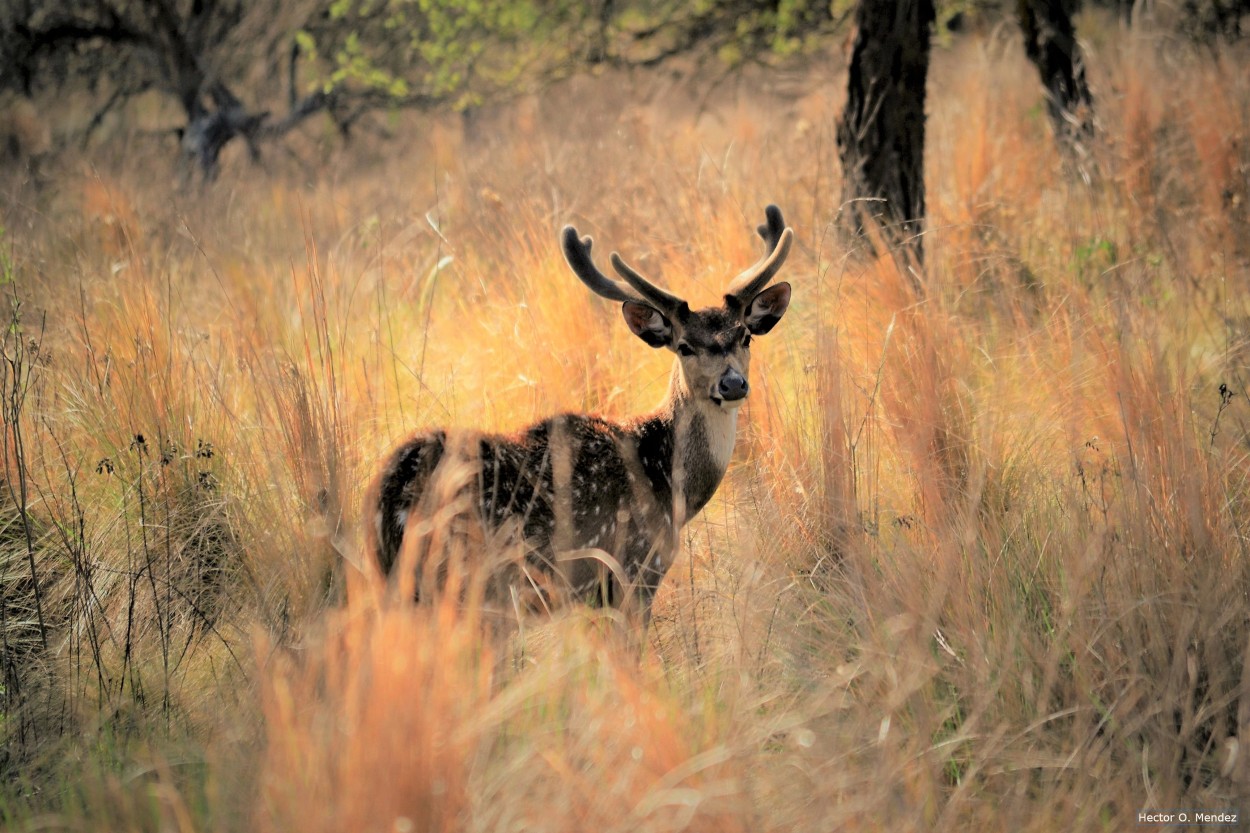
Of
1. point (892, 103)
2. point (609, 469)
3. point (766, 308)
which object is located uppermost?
point (892, 103)

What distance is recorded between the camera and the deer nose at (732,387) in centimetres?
430

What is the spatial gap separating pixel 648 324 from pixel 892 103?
2.89 metres

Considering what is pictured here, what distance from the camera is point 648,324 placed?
460 centimetres

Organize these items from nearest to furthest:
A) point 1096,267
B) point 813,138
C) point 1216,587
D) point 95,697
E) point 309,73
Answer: point 1216,587 < point 95,697 < point 1096,267 < point 813,138 < point 309,73

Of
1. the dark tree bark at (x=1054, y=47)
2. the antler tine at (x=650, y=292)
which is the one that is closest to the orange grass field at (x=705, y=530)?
the antler tine at (x=650, y=292)

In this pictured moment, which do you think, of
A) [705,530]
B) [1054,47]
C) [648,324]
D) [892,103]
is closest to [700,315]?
[648,324]

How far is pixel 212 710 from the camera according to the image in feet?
11.0

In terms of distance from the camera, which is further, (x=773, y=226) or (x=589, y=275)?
(x=773, y=226)

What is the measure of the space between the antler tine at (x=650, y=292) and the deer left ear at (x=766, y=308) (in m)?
0.29

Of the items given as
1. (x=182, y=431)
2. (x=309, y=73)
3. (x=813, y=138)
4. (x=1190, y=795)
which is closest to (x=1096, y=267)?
(x=813, y=138)

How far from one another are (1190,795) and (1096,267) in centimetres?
412

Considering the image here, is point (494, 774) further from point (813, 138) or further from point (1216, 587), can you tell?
point (813, 138)

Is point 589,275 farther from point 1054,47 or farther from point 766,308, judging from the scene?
point 1054,47

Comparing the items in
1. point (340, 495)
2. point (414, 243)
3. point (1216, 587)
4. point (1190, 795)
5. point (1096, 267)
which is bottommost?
point (1190, 795)
